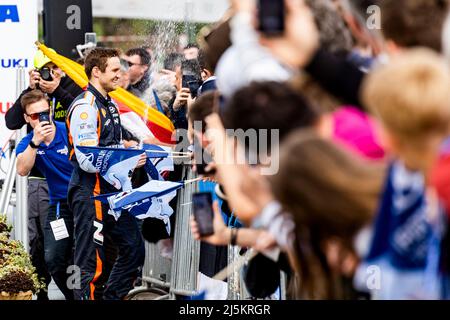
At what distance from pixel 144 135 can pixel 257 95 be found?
199 inches

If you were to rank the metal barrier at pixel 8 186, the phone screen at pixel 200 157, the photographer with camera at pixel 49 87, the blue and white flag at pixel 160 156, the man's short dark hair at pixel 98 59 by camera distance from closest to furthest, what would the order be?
the phone screen at pixel 200 157 < the blue and white flag at pixel 160 156 < the man's short dark hair at pixel 98 59 < the photographer with camera at pixel 49 87 < the metal barrier at pixel 8 186

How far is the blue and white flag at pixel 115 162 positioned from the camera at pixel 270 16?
433cm

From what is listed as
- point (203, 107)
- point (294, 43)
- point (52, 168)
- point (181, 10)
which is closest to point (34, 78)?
point (52, 168)

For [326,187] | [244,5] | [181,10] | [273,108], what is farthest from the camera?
[181,10]

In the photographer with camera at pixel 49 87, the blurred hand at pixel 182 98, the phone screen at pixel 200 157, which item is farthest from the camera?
the photographer with camera at pixel 49 87

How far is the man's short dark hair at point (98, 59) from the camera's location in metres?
8.41

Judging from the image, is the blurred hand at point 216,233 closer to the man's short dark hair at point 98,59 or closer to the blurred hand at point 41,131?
the man's short dark hair at point 98,59

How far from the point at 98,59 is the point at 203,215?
13.2 ft

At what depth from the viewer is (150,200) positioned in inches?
295

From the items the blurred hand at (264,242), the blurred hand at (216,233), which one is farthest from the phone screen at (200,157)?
the blurred hand at (264,242)

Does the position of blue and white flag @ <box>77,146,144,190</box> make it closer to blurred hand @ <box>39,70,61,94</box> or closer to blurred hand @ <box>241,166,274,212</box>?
blurred hand @ <box>39,70,61,94</box>

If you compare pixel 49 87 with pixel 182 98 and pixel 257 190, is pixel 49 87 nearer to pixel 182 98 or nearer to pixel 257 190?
pixel 182 98

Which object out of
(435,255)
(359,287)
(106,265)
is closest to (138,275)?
(106,265)

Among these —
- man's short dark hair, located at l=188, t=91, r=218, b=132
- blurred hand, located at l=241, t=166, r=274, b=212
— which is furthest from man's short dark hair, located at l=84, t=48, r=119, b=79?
blurred hand, located at l=241, t=166, r=274, b=212
